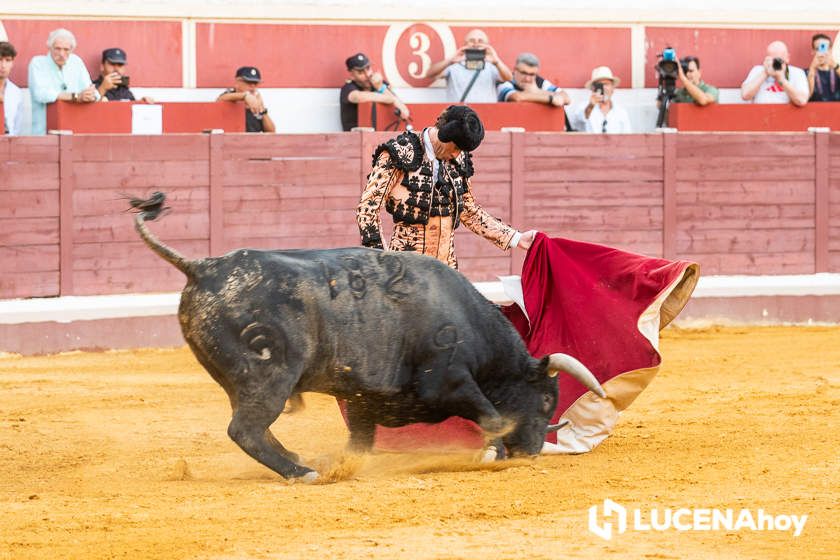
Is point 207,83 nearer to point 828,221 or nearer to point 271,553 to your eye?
point 828,221

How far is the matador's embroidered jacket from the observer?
5.69 m

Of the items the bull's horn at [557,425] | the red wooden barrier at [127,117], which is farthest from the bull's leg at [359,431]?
the red wooden barrier at [127,117]

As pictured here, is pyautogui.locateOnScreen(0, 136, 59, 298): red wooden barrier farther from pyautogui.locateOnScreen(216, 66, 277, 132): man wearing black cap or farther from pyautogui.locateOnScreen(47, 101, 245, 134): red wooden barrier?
pyautogui.locateOnScreen(216, 66, 277, 132): man wearing black cap

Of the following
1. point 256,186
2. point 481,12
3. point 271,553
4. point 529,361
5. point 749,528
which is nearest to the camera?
point 271,553

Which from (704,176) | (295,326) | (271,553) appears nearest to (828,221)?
(704,176)

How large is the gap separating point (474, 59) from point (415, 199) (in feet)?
16.3

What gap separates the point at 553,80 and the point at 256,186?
2.89m

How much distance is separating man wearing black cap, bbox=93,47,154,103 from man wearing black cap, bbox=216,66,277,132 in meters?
0.60

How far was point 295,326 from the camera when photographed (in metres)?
4.98

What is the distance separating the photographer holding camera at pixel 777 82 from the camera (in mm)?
11422

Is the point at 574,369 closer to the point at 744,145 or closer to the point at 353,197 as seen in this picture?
the point at 353,197

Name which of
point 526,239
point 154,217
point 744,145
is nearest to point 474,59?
point 744,145

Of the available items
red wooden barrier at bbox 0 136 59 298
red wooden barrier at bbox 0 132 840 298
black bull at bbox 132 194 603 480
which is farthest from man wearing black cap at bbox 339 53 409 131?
black bull at bbox 132 194 603 480

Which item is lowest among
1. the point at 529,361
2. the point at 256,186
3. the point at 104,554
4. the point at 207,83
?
the point at 104,554
